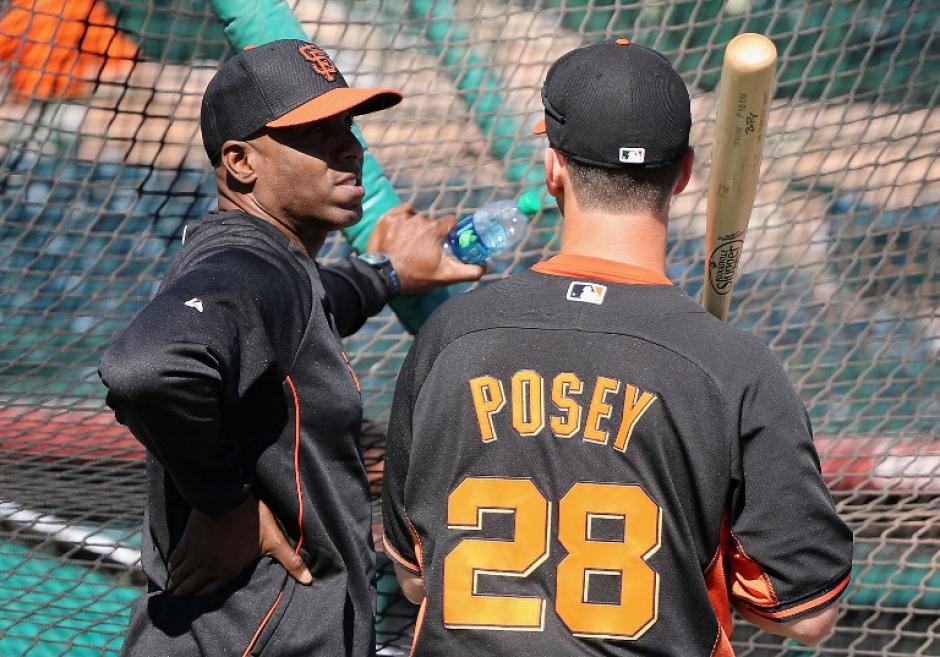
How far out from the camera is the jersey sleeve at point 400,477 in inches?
67.8

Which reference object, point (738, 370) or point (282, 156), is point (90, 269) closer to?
point (282, 156)

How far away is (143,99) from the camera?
3.20 metres

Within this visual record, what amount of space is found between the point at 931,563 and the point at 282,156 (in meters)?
1.79

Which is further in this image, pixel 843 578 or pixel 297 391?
A: pixel 297 391

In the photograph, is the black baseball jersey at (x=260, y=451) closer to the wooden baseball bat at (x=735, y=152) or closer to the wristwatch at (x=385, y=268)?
the wristwatch at (x=385, y=268)

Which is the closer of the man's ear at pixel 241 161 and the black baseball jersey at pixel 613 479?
the black baseball jersey at pixel 613 479

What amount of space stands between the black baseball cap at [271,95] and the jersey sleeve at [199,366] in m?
0.29

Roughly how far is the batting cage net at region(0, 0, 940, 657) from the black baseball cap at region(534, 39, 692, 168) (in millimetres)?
1368

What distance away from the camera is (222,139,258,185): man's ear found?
82.1 inches

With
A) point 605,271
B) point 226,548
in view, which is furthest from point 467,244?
point 605,271

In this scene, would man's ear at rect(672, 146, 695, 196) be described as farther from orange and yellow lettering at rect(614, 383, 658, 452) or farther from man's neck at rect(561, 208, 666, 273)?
orange and yellow lettering at rect(614, 383, 658, 452)

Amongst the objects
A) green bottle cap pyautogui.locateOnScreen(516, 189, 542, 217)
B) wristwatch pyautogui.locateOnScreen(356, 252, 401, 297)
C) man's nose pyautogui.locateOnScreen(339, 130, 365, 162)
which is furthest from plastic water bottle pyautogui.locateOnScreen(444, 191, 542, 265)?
man's nose pyautogui.locateOnScreen(339, 130, 365, 162)

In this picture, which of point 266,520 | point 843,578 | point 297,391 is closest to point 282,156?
point 297,391

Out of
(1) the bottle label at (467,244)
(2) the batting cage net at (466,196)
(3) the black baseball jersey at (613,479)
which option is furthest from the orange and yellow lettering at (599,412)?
(2) the batting cage net at (466,196)
